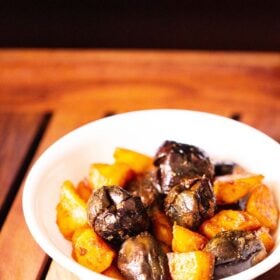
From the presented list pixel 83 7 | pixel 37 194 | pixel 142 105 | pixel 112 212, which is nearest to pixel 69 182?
pixel 37 194

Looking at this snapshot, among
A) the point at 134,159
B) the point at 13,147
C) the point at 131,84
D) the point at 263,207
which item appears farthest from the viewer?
the point at 131,84

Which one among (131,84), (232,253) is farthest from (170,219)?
(131,84)

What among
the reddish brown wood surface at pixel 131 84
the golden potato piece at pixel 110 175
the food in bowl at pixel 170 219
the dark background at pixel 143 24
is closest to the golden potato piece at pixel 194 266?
the food in bowl at pixel 170 219

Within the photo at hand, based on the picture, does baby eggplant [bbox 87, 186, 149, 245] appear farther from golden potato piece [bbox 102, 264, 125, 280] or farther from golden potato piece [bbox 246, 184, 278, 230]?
golden potato piece [bbox 246, 184, 278, 230]

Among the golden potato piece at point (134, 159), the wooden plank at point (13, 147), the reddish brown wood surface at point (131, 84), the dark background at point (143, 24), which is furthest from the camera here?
the dark background at point (143, 24)

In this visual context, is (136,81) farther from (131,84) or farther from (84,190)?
(84,190)

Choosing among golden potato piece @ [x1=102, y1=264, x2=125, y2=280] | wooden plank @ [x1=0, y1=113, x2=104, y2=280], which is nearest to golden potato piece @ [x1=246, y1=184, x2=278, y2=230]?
golden potato piece @ [x1=102, y1=264, x2=125, y2=280]

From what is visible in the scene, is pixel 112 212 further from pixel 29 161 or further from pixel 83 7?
pixel 83 7

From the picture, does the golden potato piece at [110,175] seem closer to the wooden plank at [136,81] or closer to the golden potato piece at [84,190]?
the golden potato piece at [84,190]
